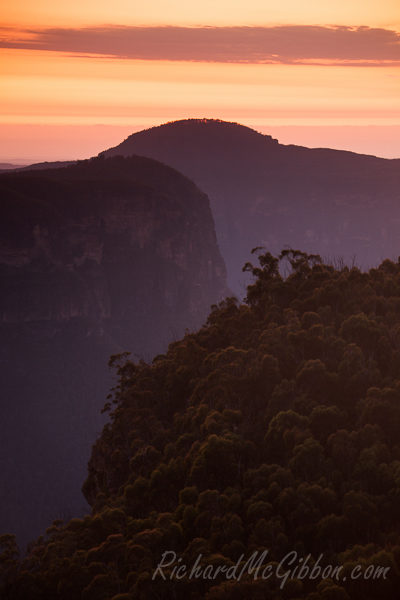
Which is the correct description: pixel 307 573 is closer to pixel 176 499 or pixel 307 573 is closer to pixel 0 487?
pixel 176 499

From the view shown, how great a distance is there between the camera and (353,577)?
3167cm

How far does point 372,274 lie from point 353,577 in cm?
3867

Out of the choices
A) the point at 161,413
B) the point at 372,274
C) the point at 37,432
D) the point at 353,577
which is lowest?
the point at 353,577

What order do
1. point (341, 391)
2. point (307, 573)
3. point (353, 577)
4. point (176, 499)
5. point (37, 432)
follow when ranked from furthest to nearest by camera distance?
point (37, 432) → point (341, 391) → point (176, 499) → point (307, 573) → point (353, 577)

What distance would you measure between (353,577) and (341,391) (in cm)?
1845

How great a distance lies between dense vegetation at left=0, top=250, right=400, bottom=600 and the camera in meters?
36.3

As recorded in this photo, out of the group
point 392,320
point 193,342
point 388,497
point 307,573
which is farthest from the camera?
point 193,342

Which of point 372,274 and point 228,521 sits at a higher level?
point 372,274

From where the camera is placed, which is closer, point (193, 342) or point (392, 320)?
point (392, 320)

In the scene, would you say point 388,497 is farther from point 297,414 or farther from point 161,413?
point 161,413

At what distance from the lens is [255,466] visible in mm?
43750

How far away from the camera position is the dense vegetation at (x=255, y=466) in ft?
119

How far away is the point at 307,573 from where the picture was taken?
33.8 meters

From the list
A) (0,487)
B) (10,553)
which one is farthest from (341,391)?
(0,487)
